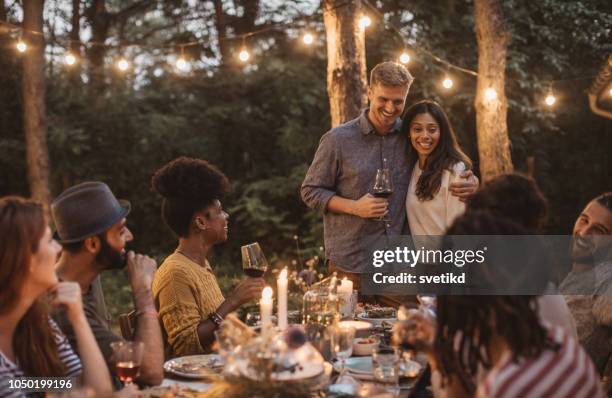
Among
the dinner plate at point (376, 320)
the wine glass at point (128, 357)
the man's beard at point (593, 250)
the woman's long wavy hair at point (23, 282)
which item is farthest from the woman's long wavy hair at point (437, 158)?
the woman's long wavy hair at point (23, 282)

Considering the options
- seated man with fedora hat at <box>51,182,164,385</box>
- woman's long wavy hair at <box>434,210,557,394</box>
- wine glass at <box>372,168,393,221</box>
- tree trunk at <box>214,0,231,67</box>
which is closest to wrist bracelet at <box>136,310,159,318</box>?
seated man with fedora hat at <box>51,182,164,385</box>

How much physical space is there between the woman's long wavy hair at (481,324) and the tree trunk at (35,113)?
829 centimetres

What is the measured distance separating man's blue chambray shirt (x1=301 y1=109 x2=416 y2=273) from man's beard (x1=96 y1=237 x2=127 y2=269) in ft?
5.51

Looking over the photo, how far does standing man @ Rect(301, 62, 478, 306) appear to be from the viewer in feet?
12.3

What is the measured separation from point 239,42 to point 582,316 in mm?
8915

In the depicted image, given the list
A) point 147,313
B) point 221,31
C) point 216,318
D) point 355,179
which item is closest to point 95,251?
point 147,313

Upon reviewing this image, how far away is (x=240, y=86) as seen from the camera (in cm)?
1089

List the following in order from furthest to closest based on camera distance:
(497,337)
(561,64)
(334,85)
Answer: (561,64)
(334,85)
(497,337)

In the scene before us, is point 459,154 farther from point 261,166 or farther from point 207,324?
point 261,166

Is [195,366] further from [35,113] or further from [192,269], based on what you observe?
[35,113]

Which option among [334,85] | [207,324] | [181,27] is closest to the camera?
[207,324]

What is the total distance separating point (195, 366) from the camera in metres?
2.33

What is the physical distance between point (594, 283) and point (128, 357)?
192cm

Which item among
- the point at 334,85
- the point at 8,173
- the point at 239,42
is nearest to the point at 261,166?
the point at 239,42
